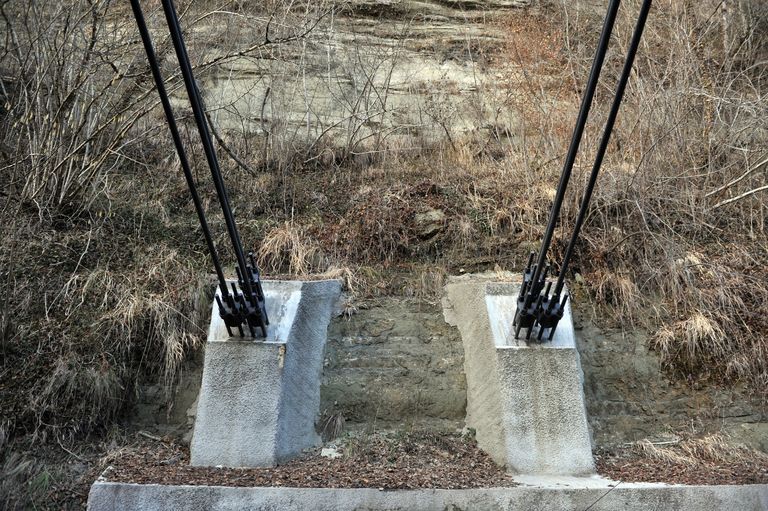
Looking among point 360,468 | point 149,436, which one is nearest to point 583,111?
point 360,468

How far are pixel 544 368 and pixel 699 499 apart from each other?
138 centimetres

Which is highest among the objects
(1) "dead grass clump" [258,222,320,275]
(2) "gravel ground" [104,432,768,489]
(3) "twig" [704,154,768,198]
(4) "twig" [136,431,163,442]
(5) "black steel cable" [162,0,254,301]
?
(5) "black steel cable" [162,0,254,301]

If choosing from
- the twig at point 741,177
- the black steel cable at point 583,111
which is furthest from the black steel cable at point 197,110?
the twig at point 741,177

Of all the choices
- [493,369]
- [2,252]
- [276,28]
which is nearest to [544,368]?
[493,369]

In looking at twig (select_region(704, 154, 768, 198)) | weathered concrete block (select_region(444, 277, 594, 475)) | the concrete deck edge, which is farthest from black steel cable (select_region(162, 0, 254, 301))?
twig (select_region(704, 154, 768, 198))

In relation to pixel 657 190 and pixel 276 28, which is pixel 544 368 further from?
pixel 276 28

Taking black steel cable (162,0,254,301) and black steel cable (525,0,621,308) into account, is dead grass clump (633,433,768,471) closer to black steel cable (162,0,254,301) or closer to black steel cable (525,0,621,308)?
black steel cable (525,0,621,308)

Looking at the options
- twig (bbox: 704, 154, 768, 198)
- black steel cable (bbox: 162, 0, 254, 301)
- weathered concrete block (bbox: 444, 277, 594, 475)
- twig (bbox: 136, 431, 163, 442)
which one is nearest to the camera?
black steel cable (bbox: 162, 0, 254, 301)

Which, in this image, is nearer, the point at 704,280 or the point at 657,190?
the point at 704,280

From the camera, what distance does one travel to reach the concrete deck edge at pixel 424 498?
14.3 feet

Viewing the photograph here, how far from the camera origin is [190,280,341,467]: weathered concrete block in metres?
5.17

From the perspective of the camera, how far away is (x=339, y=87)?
8.96 metres

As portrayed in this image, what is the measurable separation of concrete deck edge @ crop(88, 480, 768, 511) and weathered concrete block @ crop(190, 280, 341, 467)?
2.44ft

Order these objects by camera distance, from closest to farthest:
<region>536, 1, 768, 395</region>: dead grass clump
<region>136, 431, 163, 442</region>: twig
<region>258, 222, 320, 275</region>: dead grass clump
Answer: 1. <region>136, 431, 163, 442</region>: twig
2. <region>536, 1, 768, 395</region>: dead grass clump
3. <region>258, 222, 320, 275</region>: dead grass clump
